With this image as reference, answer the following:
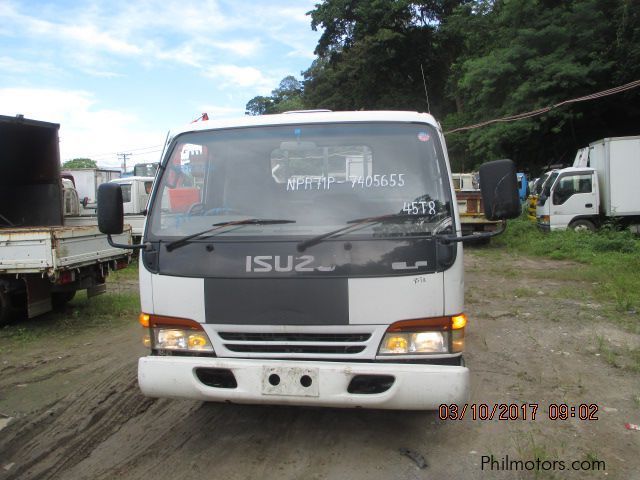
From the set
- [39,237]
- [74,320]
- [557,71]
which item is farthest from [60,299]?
[557,71]

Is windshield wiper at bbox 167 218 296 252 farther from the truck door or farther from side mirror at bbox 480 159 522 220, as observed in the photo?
the truck door

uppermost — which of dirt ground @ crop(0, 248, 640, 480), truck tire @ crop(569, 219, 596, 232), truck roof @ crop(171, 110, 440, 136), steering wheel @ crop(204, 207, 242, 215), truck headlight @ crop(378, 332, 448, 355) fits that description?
truck roof @ crop(171, 110, 440, 136)

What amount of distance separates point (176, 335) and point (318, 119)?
1.62 m

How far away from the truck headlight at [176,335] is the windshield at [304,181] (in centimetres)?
50

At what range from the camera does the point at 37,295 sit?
6668 millimetres

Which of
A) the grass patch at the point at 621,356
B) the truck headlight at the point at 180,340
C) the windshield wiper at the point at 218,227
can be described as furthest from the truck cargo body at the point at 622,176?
the truck headlight at the point at 180,340

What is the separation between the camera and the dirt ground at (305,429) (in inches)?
→ 127

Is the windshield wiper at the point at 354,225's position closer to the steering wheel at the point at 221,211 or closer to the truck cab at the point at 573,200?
the steering wheel at the point at 221,211

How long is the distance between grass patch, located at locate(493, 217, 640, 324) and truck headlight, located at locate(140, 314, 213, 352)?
5.34 metres

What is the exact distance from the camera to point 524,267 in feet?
37.4

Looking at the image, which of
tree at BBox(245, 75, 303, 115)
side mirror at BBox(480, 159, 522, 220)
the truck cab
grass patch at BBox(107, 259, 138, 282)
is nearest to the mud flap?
grass patch at BBox(107, 259, 138, 282)

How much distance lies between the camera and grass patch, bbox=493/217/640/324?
7953 mm

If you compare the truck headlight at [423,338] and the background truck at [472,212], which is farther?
the background truck at [472,212]

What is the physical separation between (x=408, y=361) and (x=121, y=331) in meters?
4.72
